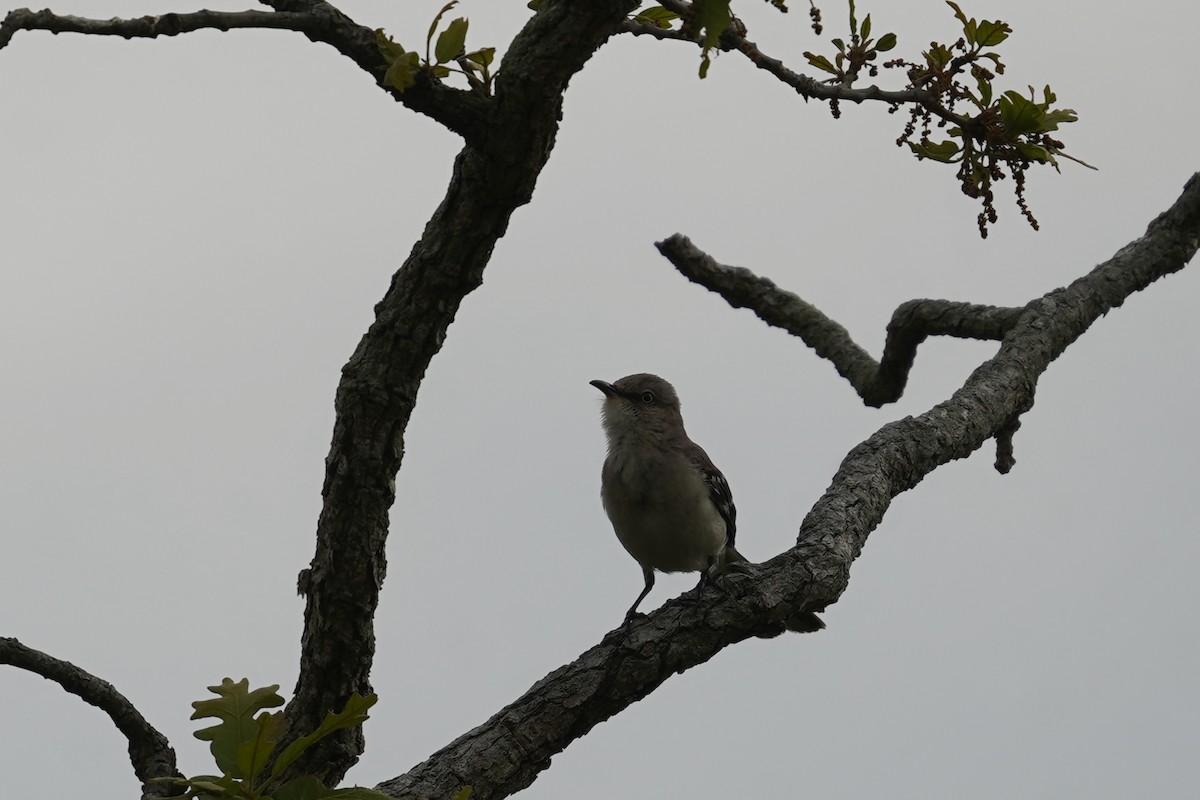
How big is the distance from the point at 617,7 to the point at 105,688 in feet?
9.78

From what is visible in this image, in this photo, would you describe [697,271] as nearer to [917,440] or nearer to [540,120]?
[917,440]

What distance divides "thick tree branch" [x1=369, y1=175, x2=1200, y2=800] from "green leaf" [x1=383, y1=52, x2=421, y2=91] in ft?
7.11

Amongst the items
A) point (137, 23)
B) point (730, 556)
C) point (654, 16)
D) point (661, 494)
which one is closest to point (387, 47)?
point (137, 23)

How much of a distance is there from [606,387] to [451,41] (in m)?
4.34

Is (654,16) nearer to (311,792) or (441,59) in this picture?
(441,59)

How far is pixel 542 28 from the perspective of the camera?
12.0ft

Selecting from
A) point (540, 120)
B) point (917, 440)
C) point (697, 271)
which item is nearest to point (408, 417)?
point (540, 120)

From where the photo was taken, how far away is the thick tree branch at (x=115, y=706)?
414cm

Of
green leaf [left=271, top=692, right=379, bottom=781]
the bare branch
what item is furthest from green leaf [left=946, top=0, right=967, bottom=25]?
green leaf [left=271, top=692, right=379, bottom=781]

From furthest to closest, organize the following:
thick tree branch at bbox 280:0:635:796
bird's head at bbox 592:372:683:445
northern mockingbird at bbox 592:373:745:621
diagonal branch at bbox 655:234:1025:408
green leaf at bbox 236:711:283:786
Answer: bird's head at bbox 592:372:683:445
diagonal branch at bbox 655:234:1025:408
northern mockingbird at bbox 592:373:745:621
thick tree branch at bbox 280:0:635:796
green leaf at bbox 236:711:283:786

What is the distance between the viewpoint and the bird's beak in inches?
307

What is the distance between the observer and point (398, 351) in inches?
155

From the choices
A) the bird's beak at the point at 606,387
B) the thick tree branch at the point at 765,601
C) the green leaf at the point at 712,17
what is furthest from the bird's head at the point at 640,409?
the green leaf at the point at 712,17

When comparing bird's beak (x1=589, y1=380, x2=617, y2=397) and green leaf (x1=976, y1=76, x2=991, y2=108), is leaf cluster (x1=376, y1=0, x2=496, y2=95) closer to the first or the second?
green leaf (x1=976, y1=76, x2=991, y2=108)
